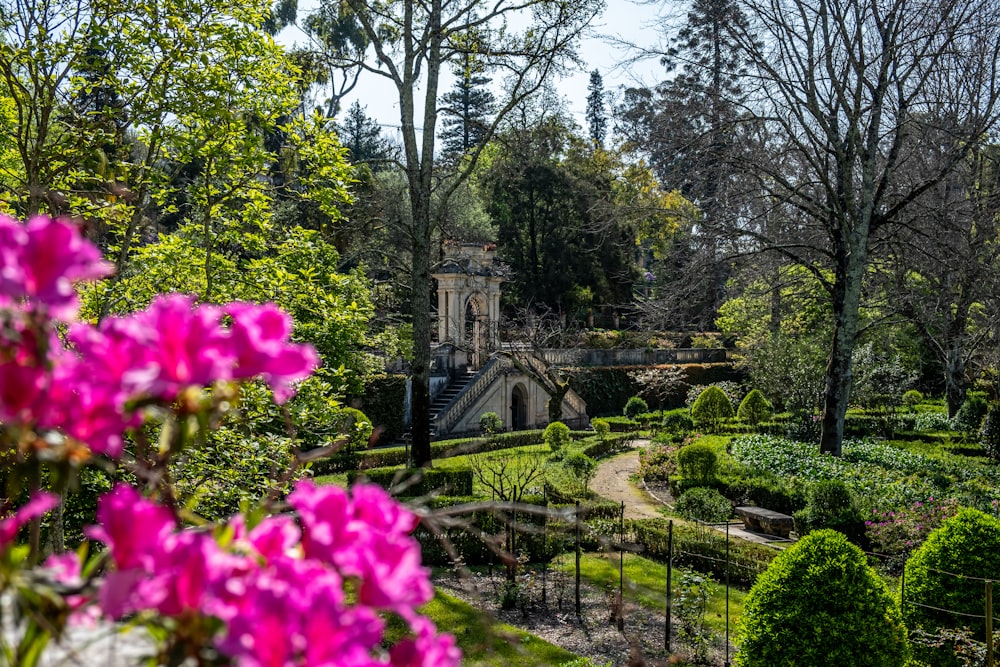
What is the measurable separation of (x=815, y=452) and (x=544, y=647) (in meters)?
9.47

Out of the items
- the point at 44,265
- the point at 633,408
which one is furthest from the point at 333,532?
the point at 633,408

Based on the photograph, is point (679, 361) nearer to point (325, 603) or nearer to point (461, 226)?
point (461, 226)

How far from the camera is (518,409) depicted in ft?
92.6

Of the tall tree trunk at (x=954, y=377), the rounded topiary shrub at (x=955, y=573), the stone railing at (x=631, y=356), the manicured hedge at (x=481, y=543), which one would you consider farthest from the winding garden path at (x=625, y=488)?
the tall tree trunk at (x=954, y=377)

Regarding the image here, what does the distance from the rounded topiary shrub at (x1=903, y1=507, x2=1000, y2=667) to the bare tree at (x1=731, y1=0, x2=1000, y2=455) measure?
297 inches

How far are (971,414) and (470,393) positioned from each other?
1462 cm

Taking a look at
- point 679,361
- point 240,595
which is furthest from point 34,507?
point 679,361

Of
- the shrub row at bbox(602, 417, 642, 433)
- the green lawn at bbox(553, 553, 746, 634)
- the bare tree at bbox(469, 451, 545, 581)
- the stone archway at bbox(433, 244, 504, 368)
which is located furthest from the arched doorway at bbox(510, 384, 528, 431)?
the green lawn at bbox(553, 553, 746, 634)

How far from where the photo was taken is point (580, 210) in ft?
117

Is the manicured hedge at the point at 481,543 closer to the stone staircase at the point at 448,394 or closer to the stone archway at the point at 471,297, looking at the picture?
the stone staircase at the point at 448,394

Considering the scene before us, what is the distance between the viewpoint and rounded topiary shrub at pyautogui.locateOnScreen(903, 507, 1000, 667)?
22.2 feet

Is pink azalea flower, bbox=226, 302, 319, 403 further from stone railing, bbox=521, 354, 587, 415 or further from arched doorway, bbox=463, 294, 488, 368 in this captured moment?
arched doorway, bbox=463, 294, 488, 368

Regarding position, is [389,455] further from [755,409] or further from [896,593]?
[896,593]

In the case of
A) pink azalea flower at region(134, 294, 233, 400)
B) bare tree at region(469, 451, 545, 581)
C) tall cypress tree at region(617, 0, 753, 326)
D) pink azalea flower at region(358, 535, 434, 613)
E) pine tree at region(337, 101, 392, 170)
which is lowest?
bare tree at region(469, 451, 545, 581)
